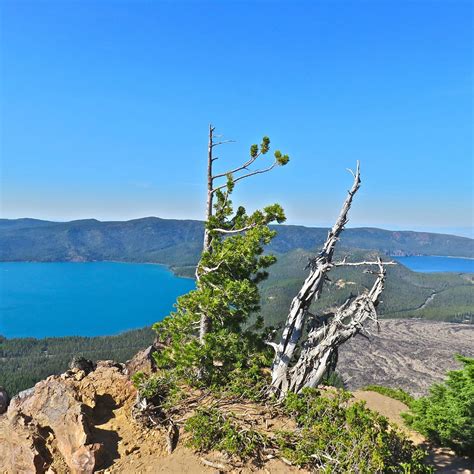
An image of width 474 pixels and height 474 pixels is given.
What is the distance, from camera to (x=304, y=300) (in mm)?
15523

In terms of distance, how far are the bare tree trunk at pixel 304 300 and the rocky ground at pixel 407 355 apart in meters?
72.6

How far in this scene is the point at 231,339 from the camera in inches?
567

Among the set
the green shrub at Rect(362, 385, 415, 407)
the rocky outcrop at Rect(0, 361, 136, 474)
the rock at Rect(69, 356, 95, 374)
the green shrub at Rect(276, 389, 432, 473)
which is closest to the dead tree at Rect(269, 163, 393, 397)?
the green shrub at Rect(276, 389, 432, 473)

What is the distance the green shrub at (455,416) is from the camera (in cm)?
1548

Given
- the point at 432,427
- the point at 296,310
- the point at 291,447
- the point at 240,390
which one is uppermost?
the point at 296,310

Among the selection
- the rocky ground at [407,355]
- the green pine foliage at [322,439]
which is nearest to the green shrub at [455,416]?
the green pine foliage at [322,439]

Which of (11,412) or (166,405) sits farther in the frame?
(11,412)

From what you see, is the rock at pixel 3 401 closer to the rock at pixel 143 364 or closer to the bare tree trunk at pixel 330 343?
the rock at pixel 143 364

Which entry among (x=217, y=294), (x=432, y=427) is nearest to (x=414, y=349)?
(x=432, y=427)

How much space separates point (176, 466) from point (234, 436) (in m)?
1.99

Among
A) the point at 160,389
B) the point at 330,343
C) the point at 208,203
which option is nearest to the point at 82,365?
the point at 160,389

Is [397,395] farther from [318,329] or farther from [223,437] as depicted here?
[223,437]

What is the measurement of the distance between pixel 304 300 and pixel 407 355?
117882mm

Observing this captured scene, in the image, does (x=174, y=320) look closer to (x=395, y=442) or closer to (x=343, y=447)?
(x=343, y=447)
